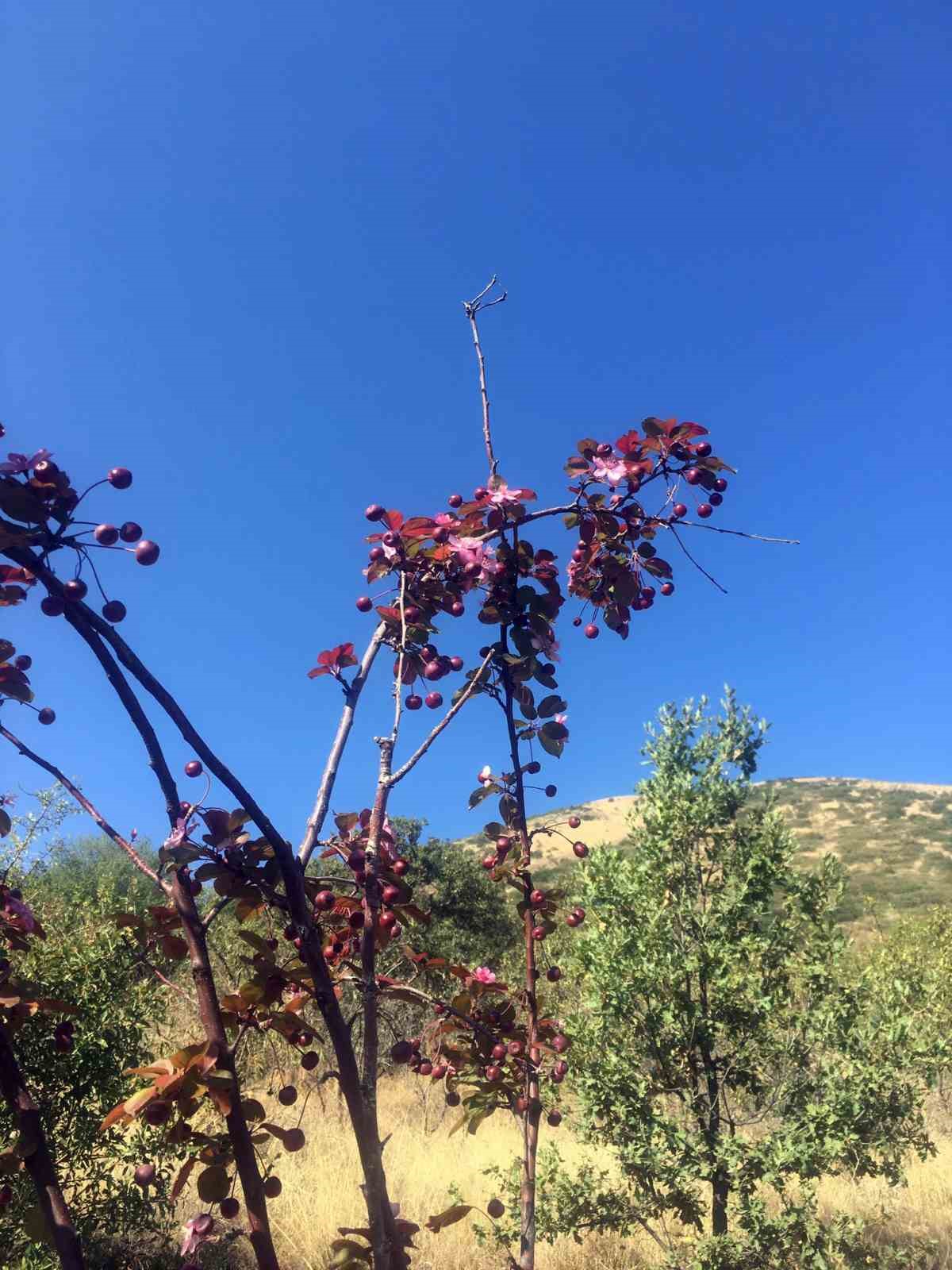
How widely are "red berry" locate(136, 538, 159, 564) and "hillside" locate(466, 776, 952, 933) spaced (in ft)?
72.3

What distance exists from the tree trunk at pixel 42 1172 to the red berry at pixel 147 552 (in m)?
0.83

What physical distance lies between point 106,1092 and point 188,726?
4.42 meters

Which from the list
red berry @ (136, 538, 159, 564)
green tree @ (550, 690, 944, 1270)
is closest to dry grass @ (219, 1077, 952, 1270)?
green tree @ (550, 690, 944, 1270)

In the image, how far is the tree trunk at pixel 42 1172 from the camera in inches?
42.3

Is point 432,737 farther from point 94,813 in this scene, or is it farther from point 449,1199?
point 449,1199

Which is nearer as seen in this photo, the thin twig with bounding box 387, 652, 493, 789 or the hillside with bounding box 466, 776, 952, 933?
the thin twig with bounding box 387, 652, 493, 789

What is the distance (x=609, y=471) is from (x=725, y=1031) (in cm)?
384

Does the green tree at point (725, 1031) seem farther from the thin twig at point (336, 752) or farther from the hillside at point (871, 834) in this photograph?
the hillside at point (871, 834)

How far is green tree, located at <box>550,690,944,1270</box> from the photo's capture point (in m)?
3.75

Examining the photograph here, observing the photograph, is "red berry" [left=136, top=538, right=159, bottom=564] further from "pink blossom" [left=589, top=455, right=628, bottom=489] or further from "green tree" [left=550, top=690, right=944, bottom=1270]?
"green tree" [left=550, top=690, right=944, bottom=1270]

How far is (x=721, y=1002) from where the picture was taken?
4.29m

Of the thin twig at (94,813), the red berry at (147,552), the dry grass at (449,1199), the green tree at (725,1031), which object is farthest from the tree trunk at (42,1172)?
the dry grass at (449,1199)

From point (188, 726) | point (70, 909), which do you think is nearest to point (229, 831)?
point (188, 726)

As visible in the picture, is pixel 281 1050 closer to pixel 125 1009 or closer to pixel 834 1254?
pixel 125 1009
